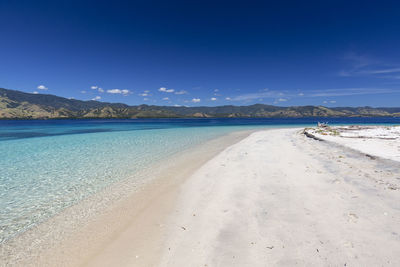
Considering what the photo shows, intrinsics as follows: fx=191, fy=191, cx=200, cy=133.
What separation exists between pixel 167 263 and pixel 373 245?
14.3 feet

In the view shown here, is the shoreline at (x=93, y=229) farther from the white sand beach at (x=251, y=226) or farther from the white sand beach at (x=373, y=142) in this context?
the white sand beach at (x=373, y=142)

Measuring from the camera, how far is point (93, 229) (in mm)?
5766

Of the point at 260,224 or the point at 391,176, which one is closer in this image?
the point at 260,224

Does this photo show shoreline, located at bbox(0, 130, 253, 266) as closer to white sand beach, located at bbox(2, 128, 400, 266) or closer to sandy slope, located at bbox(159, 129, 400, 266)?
white sand beach, located at bbox(2, 128, 400, 266)

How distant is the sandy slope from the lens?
393 cm

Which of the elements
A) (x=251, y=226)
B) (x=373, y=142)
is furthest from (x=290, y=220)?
(x=373, y=142)

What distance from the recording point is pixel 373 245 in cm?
401

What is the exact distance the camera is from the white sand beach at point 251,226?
400cm

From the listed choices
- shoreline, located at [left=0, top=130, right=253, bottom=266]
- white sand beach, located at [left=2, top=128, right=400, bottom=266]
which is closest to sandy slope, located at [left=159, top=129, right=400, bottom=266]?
white sand beach, located at [left=2, top=128, right=400, bottom=266]

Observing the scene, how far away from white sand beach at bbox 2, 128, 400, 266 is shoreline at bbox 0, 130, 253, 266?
0.11ft

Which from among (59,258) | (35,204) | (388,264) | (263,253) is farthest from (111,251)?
(388,264)

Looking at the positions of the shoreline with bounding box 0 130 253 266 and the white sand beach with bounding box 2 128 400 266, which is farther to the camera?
the shoreline with bounding box 0 130 253 266

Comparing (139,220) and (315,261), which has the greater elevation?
(315,261)

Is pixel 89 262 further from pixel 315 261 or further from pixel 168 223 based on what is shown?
pixel 315 261
